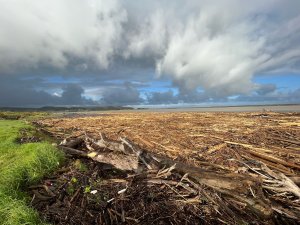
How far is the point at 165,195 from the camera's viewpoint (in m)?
6.17

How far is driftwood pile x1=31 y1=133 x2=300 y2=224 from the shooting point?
540 centimetres

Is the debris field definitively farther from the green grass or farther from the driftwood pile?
the green grass

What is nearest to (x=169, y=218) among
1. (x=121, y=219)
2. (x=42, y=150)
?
(x=121, y=219)

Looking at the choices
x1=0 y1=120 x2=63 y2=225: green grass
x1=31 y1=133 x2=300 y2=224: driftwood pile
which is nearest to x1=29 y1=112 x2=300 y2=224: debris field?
Result: x1=31 y1=133 x2=300 y2=224: driftwood pile

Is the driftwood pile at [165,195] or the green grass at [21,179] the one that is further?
the green grass at [21,179]

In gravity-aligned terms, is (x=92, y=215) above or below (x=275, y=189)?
below

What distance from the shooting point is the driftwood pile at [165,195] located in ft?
17.7

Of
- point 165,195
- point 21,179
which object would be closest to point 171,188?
point 165,195

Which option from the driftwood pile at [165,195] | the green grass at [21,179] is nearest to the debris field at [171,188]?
the driftwood pile at [165,195]

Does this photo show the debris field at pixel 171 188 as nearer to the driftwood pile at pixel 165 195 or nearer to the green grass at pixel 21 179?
the driftwood pile at pixel 165 195

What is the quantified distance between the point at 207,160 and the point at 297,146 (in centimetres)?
379

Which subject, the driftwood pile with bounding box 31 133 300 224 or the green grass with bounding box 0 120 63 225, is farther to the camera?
the green grass with bounding box 0 120 63 225

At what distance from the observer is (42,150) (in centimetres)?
934

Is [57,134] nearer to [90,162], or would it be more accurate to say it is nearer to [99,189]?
[90,162]
